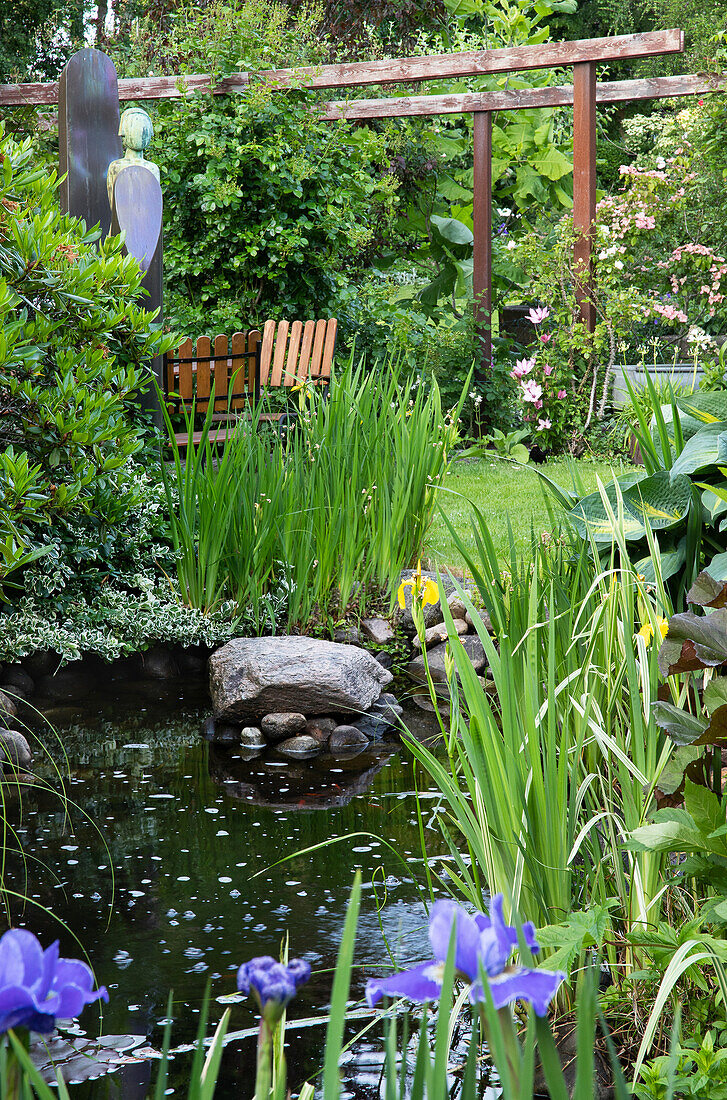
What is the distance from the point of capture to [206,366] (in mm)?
5734

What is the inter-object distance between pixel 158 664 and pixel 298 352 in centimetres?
300

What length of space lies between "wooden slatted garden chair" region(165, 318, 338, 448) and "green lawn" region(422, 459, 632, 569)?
3.33ft

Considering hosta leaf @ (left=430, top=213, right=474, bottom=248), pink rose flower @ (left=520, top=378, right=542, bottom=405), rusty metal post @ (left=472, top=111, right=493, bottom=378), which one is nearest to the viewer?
pink rose flower @ (left=520, top=378, right=542, bottom=405)

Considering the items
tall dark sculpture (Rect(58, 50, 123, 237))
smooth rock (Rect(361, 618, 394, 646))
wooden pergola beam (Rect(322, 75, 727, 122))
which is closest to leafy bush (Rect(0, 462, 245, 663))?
smooth rock (Rect(361, 618, 394, 646))

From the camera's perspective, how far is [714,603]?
6.05ft

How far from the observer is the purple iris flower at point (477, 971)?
0.57 m

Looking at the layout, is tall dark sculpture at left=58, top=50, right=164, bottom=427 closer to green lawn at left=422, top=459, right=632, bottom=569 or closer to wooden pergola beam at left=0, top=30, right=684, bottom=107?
green lawn at left=422, top=459, right=632, bottom=569

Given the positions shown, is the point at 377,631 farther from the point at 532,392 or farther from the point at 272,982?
the point at 532,392

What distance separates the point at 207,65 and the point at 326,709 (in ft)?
20.2

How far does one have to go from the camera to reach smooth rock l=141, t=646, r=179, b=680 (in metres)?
4.34

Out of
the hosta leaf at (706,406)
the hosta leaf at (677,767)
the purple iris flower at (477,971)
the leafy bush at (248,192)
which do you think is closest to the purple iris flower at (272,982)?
the purple iris flower at (477,971)

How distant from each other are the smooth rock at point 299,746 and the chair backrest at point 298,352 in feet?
9.44

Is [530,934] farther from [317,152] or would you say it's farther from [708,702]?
[317,152]

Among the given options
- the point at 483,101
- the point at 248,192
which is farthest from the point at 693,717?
the point at 483,101
